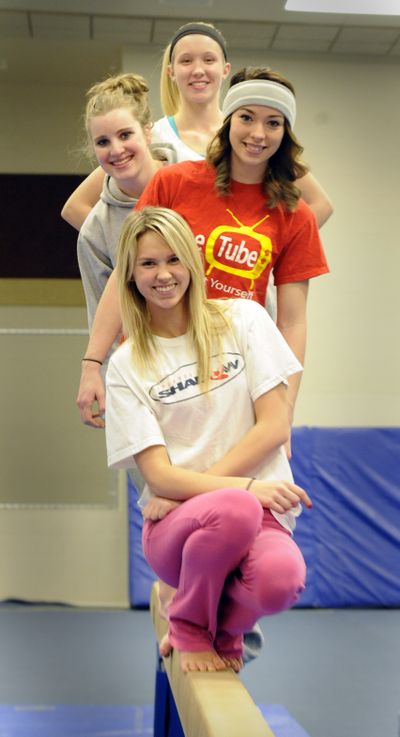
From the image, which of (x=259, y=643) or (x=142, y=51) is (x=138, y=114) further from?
(x=142, y=51)

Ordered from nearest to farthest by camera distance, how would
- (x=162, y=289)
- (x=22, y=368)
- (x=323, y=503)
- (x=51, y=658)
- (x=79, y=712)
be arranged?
(x=162, y=289) → (x=79, y=712) → (x=51, y=658) → (x=323, y=503) → (x=22, y=368)

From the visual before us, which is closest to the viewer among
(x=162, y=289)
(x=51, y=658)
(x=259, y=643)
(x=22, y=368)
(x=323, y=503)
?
(x=162, y=289)

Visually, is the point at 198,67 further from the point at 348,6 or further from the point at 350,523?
the point at 350,523

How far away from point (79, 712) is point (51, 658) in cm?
112

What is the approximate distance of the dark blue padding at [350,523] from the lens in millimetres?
6195

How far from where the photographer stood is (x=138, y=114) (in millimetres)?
2617

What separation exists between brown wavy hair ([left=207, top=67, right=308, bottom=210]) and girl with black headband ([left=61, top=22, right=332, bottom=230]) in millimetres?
306

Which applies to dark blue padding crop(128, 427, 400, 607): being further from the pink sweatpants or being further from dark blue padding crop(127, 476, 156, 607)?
the pink sweatpants

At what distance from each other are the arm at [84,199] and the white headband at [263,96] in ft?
2.32

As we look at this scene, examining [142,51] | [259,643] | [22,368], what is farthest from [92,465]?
[259,643]

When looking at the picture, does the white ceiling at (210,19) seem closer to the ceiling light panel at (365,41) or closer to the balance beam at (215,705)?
the ceiling light panel at (365,41)

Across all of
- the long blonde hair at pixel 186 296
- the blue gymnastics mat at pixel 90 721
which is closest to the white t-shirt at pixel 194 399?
the long blonde hair at pixel 186 296

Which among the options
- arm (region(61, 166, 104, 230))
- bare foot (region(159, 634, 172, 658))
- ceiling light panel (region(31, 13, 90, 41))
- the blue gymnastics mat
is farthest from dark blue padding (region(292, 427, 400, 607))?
bare foot (region(159, 634, 172, 658))

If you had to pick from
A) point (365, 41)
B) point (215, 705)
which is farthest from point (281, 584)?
point (365, 41)
